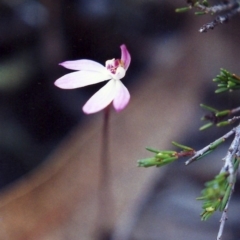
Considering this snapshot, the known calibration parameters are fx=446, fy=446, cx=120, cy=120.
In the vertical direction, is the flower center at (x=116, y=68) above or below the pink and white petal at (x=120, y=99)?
above

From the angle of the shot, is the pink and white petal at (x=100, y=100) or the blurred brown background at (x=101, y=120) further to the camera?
the blurred brown background at (x=101, y=120)

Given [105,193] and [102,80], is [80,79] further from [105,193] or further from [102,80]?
[105,193]

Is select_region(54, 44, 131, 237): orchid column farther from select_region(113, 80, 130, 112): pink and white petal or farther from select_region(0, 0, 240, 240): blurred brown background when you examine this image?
select_region(0, 0, 240, 240): blurred brown background

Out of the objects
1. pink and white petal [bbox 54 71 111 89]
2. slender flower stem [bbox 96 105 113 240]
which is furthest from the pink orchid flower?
slender flower stem [bbox 96 105 113 240]

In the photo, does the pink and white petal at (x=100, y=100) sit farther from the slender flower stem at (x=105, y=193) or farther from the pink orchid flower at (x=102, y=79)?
the slender flower stem at (x=105, y=193)

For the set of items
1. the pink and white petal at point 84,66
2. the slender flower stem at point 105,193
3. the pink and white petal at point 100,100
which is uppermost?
the pink and white petal at point 84,66

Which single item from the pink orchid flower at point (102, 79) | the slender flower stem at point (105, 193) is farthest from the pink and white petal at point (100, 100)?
the slender flower stem at point (105, 193)

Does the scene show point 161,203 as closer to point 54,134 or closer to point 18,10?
point 54,134

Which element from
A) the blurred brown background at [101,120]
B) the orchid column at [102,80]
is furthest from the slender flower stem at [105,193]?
the orchid column at [102,80]
